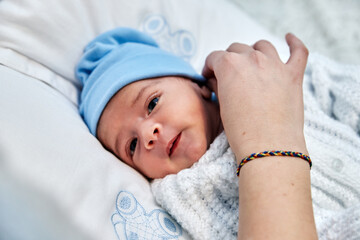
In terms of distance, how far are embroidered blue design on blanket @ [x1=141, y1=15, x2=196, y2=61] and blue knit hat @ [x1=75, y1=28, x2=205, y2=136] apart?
0.46 feet

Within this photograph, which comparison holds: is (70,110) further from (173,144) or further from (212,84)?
(212,84)

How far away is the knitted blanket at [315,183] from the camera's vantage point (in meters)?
0.80

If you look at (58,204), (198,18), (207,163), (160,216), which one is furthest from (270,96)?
(198,18)

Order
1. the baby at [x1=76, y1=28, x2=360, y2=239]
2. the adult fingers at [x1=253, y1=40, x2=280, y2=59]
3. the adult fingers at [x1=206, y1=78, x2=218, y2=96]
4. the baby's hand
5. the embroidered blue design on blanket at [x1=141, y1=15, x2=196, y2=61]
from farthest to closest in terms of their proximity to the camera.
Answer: the embroidered blue design on blanket at [x1=141, y1=15, x2=196, y2=61], the adult fingers at [x1=206, y1=78, x2=218, y2=96], the adult fingers at [x1=253, y1=40, x2=280, y2=59], the baby at [x1=76, y1=28, x2=360, y2=239], the baby's hand

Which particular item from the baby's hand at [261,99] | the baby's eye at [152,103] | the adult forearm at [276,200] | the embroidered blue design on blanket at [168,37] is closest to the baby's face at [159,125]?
the baby's eye at [152,103]

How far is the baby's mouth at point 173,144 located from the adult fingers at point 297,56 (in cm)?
33

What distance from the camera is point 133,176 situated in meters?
0.90

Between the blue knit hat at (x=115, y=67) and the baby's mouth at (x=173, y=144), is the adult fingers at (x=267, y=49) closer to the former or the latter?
the blue knit hat at (x=115, y=67)

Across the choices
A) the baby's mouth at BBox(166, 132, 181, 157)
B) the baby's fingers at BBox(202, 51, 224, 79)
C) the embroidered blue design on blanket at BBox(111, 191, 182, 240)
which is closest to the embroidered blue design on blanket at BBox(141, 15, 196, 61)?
the baby's fingers at BBox(202, 51, 224, 79)

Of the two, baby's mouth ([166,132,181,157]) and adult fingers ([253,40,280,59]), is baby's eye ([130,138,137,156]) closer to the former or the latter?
baby's mouth ([166,132,181,157])

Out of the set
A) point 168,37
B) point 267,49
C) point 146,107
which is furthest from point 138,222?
point 168,37

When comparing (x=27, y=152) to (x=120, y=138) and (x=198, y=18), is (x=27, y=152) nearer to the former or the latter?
(x=120, y=138)

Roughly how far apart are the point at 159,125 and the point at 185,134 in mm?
69

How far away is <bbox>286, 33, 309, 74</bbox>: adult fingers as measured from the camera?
91cm
